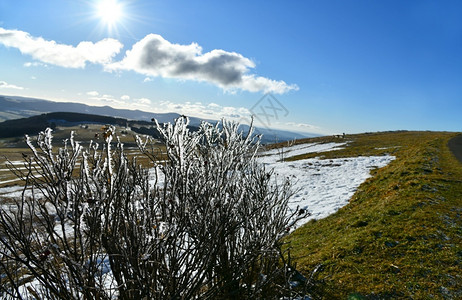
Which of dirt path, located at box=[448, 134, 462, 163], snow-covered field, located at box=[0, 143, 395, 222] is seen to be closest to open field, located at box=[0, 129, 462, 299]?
snow-covered field, located at box=[0, 143, 395, 222]

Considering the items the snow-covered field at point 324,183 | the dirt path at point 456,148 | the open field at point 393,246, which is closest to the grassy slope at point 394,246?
the open field at point 393,246

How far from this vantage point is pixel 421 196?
34.0 feet

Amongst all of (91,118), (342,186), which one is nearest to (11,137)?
(91,118)

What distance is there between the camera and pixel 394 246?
720 cm

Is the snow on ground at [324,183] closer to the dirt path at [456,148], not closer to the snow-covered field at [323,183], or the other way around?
the snow-covered field at [323,183]

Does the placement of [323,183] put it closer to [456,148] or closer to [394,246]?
[394,246]

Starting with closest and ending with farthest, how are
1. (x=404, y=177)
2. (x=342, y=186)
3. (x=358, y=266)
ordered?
1. (x=358, y=266)
2. (x=404, y=177)
3. (x=342, y=186)

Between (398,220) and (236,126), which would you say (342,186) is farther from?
(236,126)

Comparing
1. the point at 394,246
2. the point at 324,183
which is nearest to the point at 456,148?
the point at 324,183

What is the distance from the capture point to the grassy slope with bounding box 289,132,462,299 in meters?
5.70

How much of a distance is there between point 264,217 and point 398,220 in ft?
21.7

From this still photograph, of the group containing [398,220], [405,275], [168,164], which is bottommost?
[405,275]

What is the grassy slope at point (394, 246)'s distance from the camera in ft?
18.7

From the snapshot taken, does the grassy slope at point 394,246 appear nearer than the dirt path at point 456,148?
Yes
